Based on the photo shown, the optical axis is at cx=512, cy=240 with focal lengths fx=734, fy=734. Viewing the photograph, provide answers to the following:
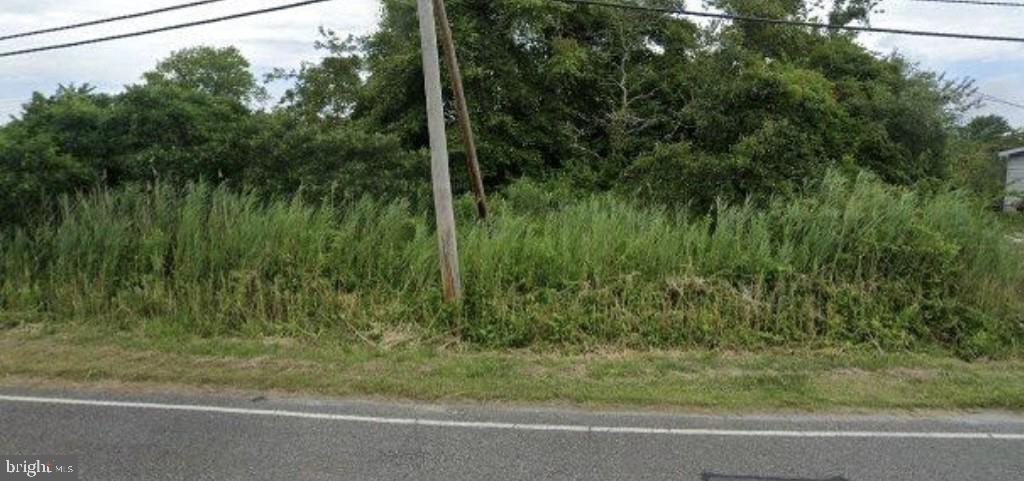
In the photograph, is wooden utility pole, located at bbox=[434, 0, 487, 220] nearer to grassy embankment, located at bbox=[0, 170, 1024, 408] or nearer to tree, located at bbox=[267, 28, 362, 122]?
grassy embankment, located at bbox=[0, 170, 1024, 408]

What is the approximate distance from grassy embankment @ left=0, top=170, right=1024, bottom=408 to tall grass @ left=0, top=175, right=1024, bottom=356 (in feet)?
0.09

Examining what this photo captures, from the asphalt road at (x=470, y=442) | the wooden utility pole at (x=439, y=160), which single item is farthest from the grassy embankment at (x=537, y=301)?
the asphalt road at (x=470, y=442)

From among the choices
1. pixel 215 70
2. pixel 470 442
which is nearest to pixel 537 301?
pixel 470 442

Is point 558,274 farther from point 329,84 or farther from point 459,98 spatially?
point 329,84

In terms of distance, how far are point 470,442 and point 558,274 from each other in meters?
3.91

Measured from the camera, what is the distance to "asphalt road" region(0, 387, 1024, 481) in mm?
4570

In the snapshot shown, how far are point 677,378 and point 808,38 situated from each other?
19.7 metres

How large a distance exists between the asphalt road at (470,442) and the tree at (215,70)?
1444 inches

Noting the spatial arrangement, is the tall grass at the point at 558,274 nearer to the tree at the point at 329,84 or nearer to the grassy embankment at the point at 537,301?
the grassy embankment at the point at 537,301

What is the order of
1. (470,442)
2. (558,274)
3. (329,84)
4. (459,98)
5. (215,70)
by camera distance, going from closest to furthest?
(470,442) → (558,274) → (459,98) → (329,84) → (215,70)

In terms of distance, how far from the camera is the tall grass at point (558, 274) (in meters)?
8.20

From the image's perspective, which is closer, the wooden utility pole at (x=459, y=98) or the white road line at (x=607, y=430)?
the white road line at (x=607, y=430)

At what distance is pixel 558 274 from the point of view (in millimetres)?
8797

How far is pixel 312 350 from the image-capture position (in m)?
7.66
